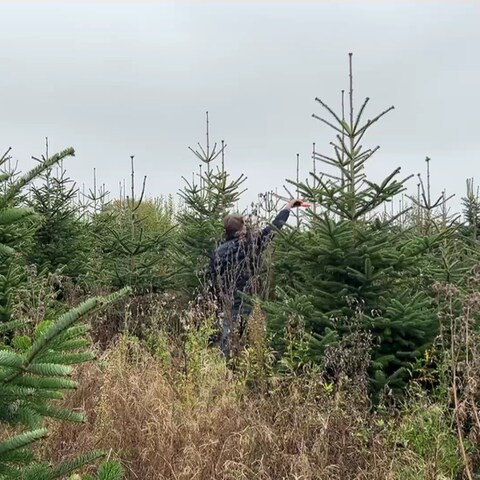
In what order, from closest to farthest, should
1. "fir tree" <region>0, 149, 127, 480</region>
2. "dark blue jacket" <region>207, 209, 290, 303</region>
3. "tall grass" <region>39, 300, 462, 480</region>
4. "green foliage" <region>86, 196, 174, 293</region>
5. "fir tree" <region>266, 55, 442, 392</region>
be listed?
"fir tree" <region>0, 149, 127, 480</region>, "tall grass" <region>39, 300, 462, 480</region>, "fir tree" <region>266, 55, 442, 392</region>, "dark blue jacket" <region>207, 209, 290, 303</region>, "green foliage" <region>86, 196, 174, 293</region>

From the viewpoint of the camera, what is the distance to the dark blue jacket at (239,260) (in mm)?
6371

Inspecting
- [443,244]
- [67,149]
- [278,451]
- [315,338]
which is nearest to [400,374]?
[315,338]

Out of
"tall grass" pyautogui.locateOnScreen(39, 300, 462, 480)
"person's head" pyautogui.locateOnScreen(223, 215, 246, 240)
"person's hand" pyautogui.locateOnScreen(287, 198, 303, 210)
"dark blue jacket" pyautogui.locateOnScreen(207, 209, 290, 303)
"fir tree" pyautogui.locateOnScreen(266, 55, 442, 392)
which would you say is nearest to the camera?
"tall grass" pyautogui.locateOnScreen(39, 300, 462, 480)

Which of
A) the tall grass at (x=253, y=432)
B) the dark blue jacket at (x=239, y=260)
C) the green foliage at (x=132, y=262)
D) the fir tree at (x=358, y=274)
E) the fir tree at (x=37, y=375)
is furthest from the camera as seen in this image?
the green foliage at (x=132, y=262)

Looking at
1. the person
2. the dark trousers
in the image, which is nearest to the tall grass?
the dark trousers

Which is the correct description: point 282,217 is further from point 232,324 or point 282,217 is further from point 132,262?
point 132,262

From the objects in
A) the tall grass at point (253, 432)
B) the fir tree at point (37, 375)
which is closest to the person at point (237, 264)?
the tall grass at point (253, 432)

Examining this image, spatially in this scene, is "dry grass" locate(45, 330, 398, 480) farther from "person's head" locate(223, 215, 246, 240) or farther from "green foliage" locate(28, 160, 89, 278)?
"green foliage" locate(28, 160, 89, 278)

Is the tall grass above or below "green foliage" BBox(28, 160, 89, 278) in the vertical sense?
below

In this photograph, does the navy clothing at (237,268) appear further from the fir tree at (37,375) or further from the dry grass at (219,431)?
the fir tree at (37,375)

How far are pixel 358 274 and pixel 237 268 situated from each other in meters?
1.60

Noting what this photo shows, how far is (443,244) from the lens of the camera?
6371 mm

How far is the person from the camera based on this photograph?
20.5 feet

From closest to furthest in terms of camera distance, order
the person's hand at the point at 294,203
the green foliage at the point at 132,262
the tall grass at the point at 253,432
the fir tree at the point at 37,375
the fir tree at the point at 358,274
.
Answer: the fir tree at the point at 37,375
the tall grass at the point at 253,432
the fir tree at the point at 358,274
the person's hand at the point at 294,203
the green foliage at the point at 132,262
